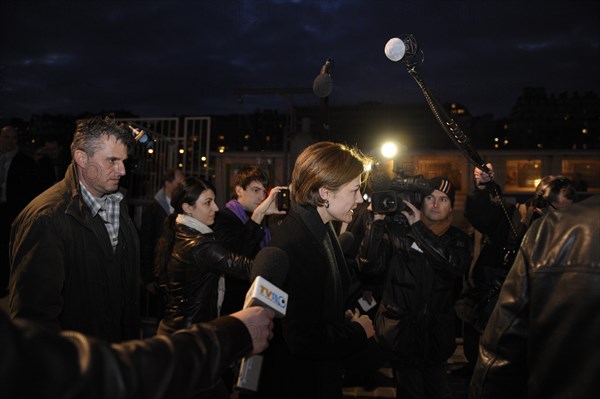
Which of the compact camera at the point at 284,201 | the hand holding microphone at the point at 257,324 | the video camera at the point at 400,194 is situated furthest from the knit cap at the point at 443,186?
the hand holding microphone at the point at 257,324

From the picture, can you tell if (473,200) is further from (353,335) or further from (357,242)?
(353,335)

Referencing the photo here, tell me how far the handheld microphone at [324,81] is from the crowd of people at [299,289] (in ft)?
4.30

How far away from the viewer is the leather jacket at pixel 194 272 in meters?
3.21

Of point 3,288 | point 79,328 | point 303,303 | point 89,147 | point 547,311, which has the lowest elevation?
point 3,288

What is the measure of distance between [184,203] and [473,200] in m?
2.65

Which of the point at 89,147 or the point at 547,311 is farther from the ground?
the point at 89,147

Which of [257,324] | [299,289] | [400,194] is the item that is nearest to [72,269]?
[299,289]

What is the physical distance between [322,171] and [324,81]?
2815 millimetres

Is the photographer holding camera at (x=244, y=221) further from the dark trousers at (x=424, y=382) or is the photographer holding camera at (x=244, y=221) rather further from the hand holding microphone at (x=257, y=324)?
the hand holding microphone at (x=257, y=324)

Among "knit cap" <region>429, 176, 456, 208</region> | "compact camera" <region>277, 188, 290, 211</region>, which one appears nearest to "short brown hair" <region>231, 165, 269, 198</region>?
"compact camera" <region>277, 188, 290, 211</region>

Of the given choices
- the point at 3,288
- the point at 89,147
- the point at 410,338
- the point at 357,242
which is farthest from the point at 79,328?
the point at 3,288

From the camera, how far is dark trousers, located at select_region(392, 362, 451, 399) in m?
3.09

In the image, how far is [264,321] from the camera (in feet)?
4.78

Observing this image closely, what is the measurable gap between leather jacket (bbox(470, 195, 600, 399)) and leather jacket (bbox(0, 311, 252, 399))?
0.95 m
